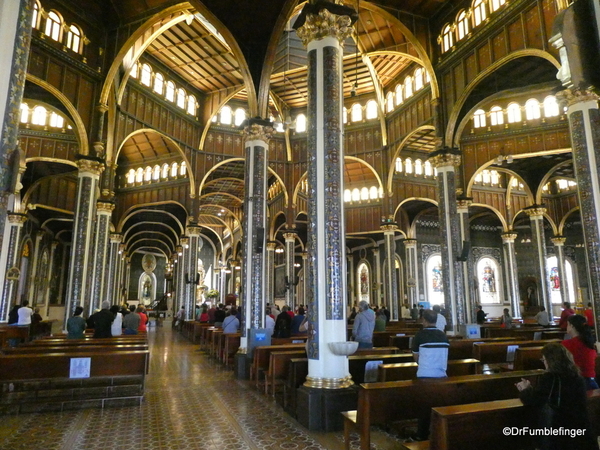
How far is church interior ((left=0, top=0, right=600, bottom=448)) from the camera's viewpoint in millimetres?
12195

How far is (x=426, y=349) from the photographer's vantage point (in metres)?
5.00

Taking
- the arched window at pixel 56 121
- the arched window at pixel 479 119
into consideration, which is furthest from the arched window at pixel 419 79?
the arched window at pixel 56 121

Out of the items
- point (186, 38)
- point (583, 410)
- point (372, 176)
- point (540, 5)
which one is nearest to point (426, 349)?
point (583, 410)

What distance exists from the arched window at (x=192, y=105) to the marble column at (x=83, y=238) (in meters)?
10.0

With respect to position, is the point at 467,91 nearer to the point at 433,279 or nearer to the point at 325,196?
the point at 325,196

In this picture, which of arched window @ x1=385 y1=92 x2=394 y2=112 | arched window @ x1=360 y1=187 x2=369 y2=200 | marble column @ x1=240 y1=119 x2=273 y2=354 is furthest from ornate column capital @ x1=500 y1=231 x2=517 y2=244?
marble column @ x1=240 y1=119 x2=273 y2=354

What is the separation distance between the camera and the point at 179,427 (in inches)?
237

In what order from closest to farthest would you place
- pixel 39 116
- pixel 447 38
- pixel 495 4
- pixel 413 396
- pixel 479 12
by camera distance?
pixel 413 396 → pixel 495 4 → pixel 479 12 → pixel 447 38 → pixel 39 116

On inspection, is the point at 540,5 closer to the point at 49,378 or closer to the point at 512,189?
the point at 49,378

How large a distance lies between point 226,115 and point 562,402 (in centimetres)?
2457

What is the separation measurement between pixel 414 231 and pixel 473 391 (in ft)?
83.2

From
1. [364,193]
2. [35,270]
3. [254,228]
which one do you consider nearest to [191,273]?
[35,270]

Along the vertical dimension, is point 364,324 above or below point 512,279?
below

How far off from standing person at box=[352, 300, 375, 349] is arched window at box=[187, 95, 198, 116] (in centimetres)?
1907
